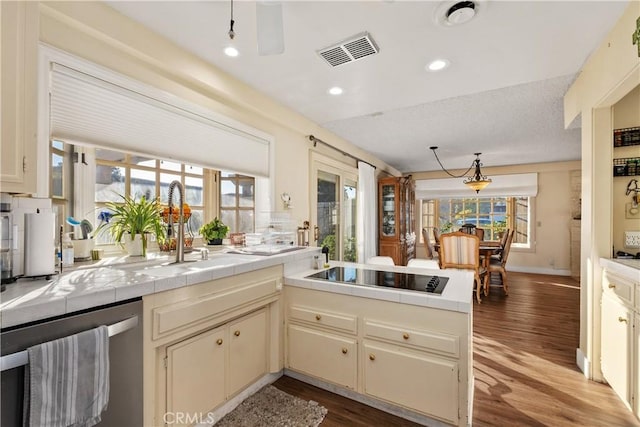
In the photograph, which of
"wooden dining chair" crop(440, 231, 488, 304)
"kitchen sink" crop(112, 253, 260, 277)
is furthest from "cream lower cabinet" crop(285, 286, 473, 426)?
"wooden dining chair" crop(440, 231, 488, 304)

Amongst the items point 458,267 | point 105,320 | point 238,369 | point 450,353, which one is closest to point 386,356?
point 450,353

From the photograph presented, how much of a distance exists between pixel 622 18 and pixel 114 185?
3360mm

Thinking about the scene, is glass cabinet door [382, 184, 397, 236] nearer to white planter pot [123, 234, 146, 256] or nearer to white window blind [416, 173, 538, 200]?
white window blind [416, 173, 538, 200]

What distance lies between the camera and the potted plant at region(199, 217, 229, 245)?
2.46 m

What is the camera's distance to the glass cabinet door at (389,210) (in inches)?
234

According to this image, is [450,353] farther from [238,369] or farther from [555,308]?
[555,308]

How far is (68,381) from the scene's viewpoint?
0.99 m

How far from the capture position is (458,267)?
4230mm

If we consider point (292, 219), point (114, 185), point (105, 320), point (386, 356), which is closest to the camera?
point (105, 320)

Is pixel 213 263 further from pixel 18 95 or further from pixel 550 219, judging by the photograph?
pixel 550 219

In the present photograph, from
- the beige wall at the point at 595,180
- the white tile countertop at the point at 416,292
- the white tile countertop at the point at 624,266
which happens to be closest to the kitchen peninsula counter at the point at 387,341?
the white tile countertop at the point at 416,292

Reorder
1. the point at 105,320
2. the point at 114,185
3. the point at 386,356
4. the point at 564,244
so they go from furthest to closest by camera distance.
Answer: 1. the point at 564,244
2. the point at 114,185
3. the point at 386,356
4. the point at 105,320

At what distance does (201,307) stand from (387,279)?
4.06 ft

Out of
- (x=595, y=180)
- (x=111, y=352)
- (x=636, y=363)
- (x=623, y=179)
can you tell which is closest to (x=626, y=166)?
(x=623, y=179)
